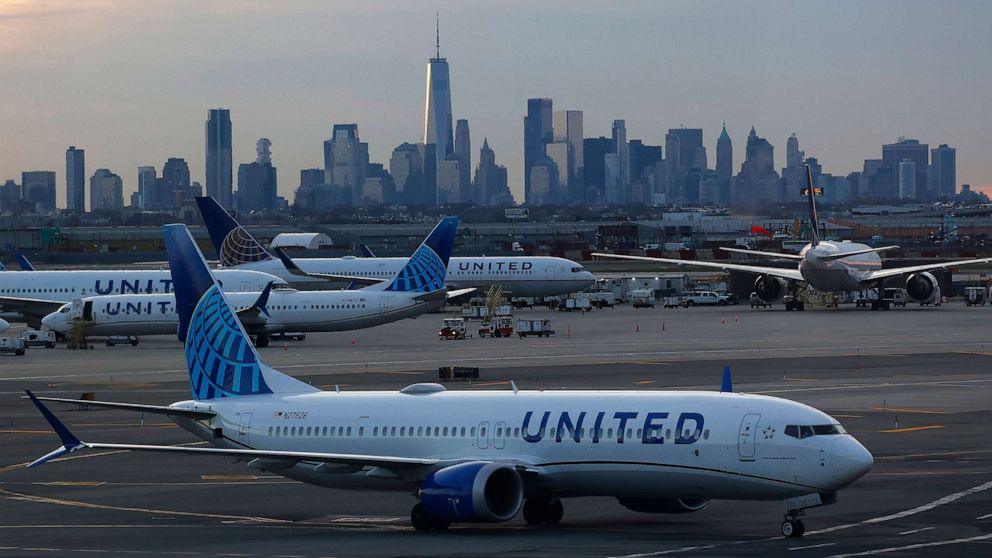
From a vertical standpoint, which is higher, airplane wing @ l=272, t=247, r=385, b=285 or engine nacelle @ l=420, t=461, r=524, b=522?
airplane wing @ l=272, t=247, r=385, b=285

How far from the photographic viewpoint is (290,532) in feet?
131

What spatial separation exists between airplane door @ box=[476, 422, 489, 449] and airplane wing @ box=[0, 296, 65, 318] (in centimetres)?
9294

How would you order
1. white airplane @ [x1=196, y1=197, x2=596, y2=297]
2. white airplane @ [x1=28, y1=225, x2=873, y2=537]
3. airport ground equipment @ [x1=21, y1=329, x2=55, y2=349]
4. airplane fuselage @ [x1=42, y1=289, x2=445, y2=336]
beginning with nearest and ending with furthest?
white airplane @ [x1=28, y1=225, x2=873, y2=537], airplane fuselage @ [x1=42, y1=289, x2=445, y2=336], airport ground equipment @ [x1=21, y1=329, x2=55, y2=349], white airplane @ [x1=196, y1=197, x2=596, y2=297]

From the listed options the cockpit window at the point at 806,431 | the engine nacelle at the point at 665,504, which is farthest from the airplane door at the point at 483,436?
the cockpit window at the point at 806,431

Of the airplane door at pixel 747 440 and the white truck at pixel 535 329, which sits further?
the white truck at pixel 535 329

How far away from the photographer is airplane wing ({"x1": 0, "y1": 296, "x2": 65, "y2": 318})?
412 feet

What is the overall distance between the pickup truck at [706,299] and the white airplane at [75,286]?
52.0 metres

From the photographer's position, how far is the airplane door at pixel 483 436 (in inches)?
1548

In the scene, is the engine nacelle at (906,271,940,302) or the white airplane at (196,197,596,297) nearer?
the engine nacelle at (906,271,940,302)

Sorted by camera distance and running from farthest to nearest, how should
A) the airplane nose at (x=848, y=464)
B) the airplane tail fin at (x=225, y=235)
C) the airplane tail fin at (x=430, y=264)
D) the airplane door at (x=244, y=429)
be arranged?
the airplane tail fin at (x=225, y=235)
the airplane tail fin at (x=430, y=264)
the airplane door at (x=244, y=429)
the airplane nose at (x=848, y=464)

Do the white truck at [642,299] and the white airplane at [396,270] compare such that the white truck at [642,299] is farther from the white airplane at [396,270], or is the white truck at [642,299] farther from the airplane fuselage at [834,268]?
the airplane fuselage at [834,268]

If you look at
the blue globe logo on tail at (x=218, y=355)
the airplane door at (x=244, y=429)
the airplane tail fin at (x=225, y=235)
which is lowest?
the airplane door at (x=244, y=429)

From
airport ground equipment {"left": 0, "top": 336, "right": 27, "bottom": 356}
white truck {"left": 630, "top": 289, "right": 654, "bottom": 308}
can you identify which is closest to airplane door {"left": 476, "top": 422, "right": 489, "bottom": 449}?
airport ground equipment {"left": 0, "top": 336, "right": 27, "bottom": 356}

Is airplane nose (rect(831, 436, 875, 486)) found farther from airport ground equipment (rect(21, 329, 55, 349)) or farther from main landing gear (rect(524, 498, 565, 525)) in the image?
airport ground equipment (rect(21, 329, 55, 349))
